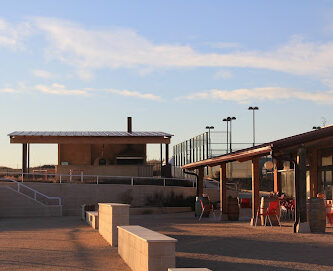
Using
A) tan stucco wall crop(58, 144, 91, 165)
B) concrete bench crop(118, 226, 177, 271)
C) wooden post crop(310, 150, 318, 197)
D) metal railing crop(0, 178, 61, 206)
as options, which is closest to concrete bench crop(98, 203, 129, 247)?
concrete bench crop(118, 226, 177, 271)

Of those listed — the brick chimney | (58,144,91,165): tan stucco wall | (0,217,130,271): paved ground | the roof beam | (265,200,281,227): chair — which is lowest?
(0,217,130,271): paved ground

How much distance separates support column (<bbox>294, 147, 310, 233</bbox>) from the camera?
677 inches

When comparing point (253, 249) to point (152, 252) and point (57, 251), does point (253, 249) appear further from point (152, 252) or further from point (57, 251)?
point (152, 252)

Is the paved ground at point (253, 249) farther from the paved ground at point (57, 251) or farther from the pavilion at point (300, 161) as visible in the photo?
the paved ground at point (57, 251)

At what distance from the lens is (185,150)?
5000 cm

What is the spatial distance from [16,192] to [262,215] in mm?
15545

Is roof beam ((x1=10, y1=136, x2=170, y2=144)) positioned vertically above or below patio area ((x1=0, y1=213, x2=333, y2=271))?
above

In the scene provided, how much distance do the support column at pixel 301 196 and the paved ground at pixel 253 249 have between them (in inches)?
13.8

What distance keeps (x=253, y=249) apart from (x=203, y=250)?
1006mm

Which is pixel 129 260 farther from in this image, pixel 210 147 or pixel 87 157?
pixel 210 147

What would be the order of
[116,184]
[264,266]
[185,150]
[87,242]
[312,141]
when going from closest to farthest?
[264,266]
[87,242]
[312,141]
[116,184]
[185,150]

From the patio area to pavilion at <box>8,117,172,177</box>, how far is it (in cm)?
1993

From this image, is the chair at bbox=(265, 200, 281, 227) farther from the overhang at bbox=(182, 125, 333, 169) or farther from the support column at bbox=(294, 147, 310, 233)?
the support column at bbox=(294, 147, 310, 233)

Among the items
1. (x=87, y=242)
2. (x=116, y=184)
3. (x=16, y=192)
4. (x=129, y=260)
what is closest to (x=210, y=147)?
(x=116, y=184)
